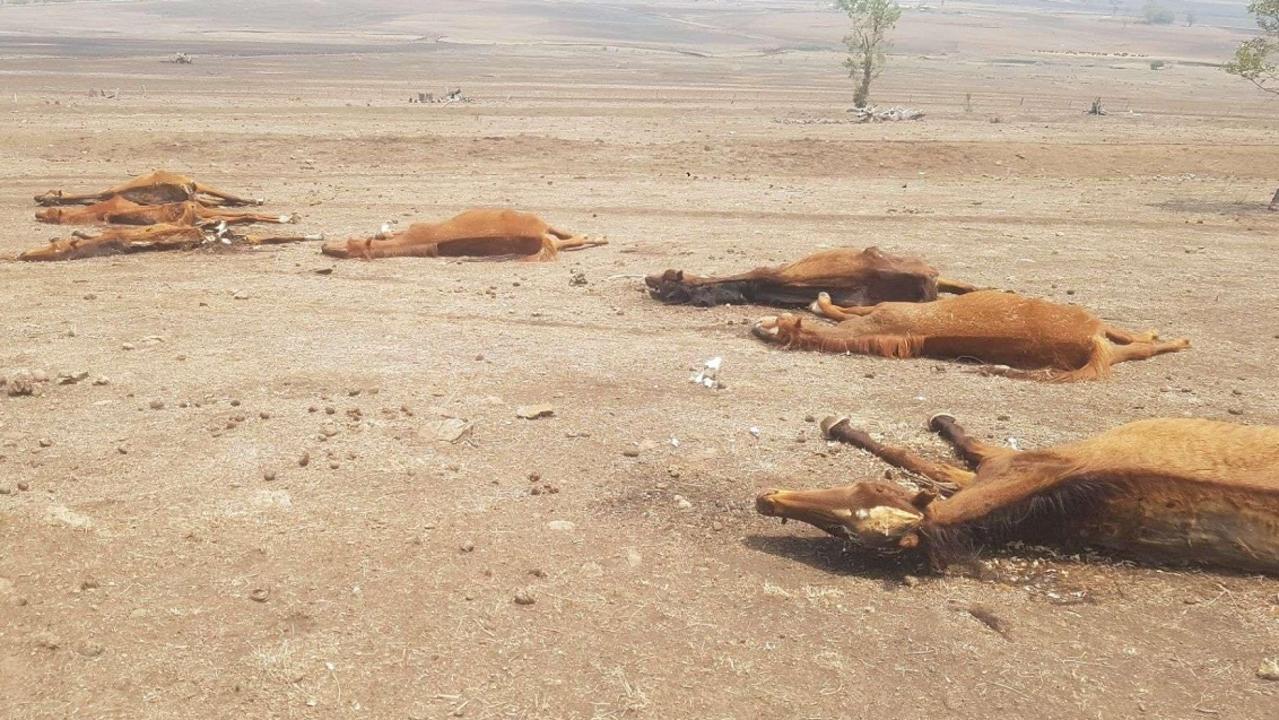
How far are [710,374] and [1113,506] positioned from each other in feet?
10.8

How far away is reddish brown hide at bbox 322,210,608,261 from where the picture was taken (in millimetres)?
11195

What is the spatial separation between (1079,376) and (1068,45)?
392 ft

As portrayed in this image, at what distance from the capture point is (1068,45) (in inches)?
4400

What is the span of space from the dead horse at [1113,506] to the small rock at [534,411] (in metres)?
2.00

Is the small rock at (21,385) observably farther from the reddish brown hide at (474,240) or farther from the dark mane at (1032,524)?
the dark mane at (1032,524)

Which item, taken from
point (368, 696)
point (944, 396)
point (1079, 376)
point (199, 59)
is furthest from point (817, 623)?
point (199, 59)

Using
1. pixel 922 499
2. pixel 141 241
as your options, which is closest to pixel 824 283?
pixel 922 499

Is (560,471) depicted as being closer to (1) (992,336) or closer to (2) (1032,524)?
(2) (1032,524)

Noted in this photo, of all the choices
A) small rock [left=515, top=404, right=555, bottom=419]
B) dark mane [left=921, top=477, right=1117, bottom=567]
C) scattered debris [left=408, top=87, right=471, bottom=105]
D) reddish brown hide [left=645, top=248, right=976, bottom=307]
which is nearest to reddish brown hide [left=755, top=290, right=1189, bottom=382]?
reddish brown hide [left=645, top=248, right=976, bottom=307]

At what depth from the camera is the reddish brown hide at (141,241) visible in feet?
35.7

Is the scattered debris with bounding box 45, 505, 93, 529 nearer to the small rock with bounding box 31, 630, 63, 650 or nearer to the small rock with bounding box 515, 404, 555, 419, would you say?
the small rock with bounding box 31, 630, 63, 650

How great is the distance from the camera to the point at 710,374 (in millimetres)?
7434

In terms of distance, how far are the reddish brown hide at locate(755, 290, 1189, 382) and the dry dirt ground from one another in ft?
0.77

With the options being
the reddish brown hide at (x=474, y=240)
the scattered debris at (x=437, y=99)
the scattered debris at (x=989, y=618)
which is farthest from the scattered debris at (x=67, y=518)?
the scattered debris at (x=437, y=99)
